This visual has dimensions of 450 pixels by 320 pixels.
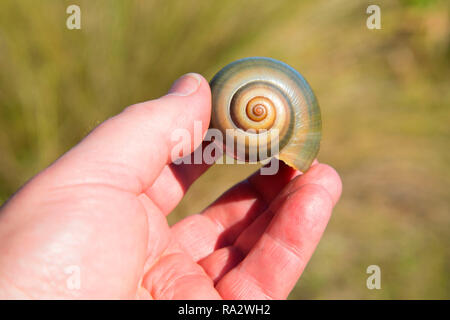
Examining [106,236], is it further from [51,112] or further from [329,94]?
[329,94]

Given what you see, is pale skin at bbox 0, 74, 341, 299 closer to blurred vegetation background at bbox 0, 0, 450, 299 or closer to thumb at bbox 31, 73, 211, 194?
thumb at bbox 31, 73, 211, 194

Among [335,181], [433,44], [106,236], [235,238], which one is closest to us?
[106,236]

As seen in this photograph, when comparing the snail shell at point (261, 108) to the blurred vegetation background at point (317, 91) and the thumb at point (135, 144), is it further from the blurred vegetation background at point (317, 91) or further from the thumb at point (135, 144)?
the blurred vegetation background at point (317, 91)

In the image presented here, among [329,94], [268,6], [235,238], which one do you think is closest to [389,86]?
[329,94]

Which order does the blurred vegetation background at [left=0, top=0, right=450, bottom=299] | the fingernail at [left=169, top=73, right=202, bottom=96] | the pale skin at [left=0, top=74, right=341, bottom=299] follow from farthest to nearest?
the blurred vegetation background at [left=0, top=0, right=450, bottom=299], the fingernail at [left=169, top=73, right=202, bottom=96], the pale skin at [left=0, top=74, right=341, bottom=299]

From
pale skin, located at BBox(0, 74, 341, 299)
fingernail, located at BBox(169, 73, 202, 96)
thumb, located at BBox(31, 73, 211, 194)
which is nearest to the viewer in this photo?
pale skin, located at BBox(0, 74, 341, 299)

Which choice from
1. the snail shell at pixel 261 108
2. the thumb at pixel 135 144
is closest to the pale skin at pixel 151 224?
the thumb at pixel 135 144

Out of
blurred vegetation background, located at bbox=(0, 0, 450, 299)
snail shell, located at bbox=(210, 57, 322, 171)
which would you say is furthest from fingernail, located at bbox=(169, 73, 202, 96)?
blurred vegetation background, located at bbox=(0, 0, 450, 299)
